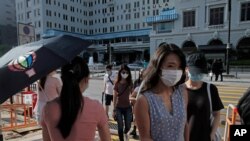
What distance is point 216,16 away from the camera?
3603cm

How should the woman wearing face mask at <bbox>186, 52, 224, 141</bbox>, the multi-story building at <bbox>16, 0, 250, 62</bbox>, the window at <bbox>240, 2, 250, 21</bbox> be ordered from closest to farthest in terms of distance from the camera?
the woman wearing face mask at <bbox>186, 52, 224, 141</bbox> < the window at <bbox>240, 2, 250, 21</bbox> < the multi-story building at <bbox>16, 0, 250, 62</bbox>

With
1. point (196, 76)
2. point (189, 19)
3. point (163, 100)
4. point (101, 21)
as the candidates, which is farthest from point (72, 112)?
point (101, 21)

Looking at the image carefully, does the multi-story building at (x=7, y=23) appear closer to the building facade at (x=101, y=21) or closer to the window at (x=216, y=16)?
the building facade at (x=101, y=21)

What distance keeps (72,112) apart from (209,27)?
3766 centimetres

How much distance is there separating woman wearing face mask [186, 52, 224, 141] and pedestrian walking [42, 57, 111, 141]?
1.34 meters

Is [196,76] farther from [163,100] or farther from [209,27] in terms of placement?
[209,27]

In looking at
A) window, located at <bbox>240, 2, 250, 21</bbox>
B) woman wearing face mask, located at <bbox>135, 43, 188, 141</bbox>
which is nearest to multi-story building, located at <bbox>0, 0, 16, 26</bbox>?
window, located at <bbox>240, 2, 250, 21</bbox>

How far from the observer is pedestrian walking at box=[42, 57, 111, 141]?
197 centimetres

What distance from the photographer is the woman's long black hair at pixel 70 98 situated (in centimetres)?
196

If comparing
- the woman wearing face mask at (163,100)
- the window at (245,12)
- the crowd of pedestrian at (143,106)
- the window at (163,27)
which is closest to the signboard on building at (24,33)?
the crowd of pedestrian at (143,106)

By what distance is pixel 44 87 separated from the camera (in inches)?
164

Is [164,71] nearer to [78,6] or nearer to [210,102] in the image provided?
[210,102]

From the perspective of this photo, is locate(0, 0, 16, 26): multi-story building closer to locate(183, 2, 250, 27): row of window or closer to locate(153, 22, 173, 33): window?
locate(153, 22, 173, 33): window

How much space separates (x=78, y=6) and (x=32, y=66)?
7545 cm
